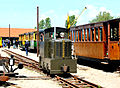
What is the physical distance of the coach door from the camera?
13666mm

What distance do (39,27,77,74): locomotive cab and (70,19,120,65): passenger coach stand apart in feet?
10.3

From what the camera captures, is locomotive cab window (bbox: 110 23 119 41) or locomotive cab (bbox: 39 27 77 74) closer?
locomotive cab (bbox: 39 27 77 74)

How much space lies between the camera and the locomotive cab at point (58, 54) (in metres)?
11.4

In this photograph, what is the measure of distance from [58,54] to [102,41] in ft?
12.5

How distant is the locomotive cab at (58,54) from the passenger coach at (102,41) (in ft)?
10.3

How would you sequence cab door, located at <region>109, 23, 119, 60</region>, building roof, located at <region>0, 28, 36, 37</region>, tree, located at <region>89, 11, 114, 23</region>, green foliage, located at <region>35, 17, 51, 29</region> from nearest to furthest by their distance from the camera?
cab door, located at <region>109, 23, 119, 60</region>
building roof, located at <region>0, 28, 36, 37</region>
tree, located at <region>89, 11, 114, 23</region>
green foliage, located at <region>35, 17, 51, 29</region>

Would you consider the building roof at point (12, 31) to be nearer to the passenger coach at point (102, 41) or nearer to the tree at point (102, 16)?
the tree at point (102, 16)

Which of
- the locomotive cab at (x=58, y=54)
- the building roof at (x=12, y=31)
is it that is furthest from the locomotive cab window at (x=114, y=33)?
the building roof at (x=12, y=31)

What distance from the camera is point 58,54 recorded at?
11703 mm

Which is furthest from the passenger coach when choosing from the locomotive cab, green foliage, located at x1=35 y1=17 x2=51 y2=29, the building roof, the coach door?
green foliage, located at x1=35 y1=17 x2=51 y2=29

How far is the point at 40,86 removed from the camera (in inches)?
370

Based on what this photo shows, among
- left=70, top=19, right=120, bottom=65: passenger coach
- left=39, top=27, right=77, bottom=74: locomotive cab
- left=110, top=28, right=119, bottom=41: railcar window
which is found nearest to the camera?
left=39, top=27, right=77, bottom=74: locomotive cab

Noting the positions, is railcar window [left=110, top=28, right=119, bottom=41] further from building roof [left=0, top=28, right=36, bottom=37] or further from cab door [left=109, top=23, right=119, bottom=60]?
building roof [left=0, top=28, right=36, bottom=37]

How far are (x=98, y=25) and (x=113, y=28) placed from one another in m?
0.95
